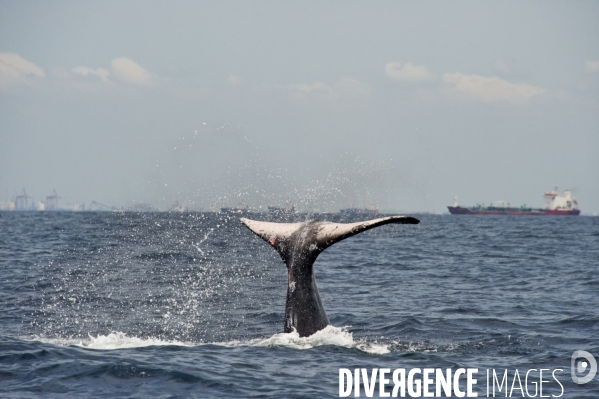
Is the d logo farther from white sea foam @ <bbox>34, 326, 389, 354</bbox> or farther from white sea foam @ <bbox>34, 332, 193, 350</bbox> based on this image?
white sea foam @ <bbox>34, 332, 193, 350</bbox>

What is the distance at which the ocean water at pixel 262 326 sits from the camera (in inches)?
386

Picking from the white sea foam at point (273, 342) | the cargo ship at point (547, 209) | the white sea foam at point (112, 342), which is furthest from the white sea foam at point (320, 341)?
the cargo ship at point (547, 209)

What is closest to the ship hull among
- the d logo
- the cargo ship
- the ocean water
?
the cargo ship

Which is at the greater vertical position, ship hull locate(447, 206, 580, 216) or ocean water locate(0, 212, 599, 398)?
ship hull locate(447, 206, 580, 216)

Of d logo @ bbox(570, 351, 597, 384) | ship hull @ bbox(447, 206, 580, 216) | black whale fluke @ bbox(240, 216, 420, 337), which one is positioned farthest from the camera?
ship hull @ bbox(447, 206, 580, 216)

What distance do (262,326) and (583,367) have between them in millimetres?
6079

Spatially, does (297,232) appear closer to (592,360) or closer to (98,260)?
(592,360)

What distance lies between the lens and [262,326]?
14.3 m

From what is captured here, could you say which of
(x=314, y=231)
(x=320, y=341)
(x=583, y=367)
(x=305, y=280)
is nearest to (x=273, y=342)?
(x=320, y=341)

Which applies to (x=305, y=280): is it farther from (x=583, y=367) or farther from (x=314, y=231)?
(x=583, y=367)

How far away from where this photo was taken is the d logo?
1011 cm

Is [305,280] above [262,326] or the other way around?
above

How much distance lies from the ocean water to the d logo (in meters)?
0.12

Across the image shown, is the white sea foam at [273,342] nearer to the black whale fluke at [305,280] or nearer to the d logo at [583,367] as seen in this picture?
the black whale fluke at [305,280]
